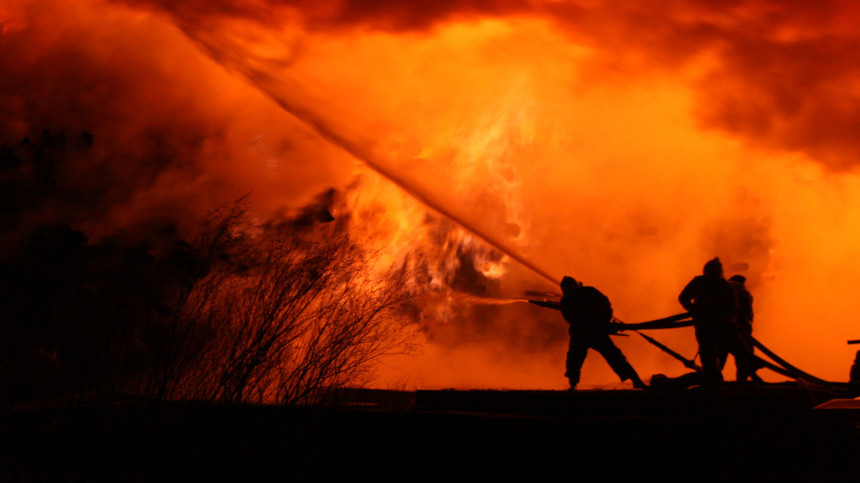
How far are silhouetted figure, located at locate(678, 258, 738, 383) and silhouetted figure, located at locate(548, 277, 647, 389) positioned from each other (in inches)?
44.1

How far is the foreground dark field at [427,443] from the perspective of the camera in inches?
274

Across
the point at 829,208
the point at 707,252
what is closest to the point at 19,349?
the point at 707,252

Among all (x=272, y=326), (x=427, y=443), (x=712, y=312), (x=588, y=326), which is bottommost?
(x=427, y=443)

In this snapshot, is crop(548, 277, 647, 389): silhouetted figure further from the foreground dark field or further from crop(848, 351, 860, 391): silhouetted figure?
crop(848, 351, 860, 391): silhouetted figure

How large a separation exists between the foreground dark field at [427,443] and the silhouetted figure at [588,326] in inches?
71.3

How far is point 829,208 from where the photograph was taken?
77.5 feet

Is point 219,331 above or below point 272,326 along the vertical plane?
below

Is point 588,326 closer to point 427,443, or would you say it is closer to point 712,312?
point 712,312

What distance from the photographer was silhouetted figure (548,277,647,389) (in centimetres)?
1070

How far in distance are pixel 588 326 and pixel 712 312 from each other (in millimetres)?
1690

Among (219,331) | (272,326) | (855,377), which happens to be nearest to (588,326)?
(855,377)

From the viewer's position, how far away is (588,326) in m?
10.7

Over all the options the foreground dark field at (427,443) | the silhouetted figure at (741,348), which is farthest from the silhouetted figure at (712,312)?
the foreground dark field at (427,443)

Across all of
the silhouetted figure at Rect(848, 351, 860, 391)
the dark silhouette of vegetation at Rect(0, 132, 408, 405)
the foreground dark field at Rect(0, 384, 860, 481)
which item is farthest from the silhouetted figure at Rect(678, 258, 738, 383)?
the dark silhouette of vegetation at Rect(0, 132, 408, 405)
